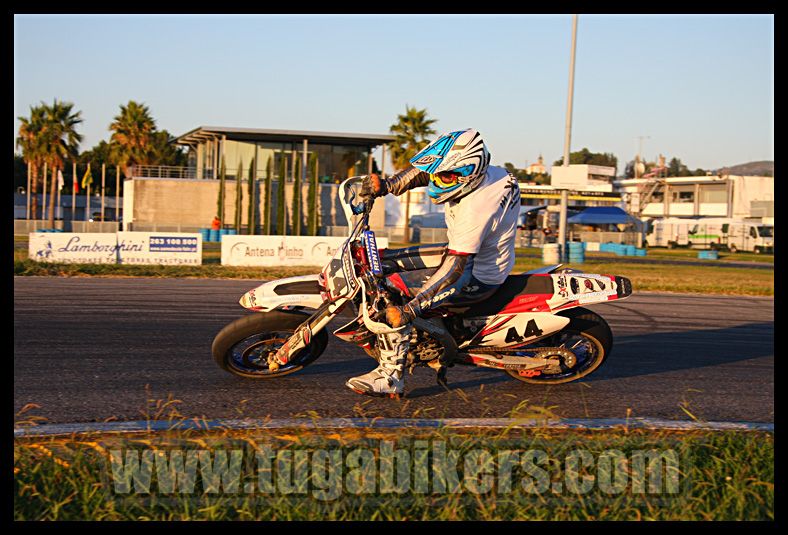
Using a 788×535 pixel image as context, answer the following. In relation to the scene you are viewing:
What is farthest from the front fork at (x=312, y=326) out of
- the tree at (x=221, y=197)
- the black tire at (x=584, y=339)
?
the tree at (x=221, y=197)

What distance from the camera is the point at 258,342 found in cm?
643

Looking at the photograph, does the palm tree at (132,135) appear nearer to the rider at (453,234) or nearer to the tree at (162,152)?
the tree at (162,152)

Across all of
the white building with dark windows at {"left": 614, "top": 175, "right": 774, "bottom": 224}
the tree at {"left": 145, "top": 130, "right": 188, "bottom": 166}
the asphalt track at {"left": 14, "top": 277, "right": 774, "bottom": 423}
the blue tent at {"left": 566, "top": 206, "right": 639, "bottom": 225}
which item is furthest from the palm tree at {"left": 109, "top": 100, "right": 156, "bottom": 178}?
the asphalt track at {"left": 14, "top": 277, "right": 774, "bottom": 423}

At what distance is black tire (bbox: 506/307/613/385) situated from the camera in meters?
6.59

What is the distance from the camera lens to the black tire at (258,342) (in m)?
6.28

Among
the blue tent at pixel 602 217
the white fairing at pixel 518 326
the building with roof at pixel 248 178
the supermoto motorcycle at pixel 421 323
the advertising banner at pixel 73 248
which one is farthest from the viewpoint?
the blue tent at pixel 602 217

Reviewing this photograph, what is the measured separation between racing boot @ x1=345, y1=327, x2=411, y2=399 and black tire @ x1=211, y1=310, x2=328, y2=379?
1.95 ft

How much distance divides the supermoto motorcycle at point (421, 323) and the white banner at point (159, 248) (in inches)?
638

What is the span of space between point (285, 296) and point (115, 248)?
1688cm

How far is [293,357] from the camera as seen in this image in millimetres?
6551

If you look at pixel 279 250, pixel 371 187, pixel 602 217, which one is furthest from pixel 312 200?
pixel 371 187

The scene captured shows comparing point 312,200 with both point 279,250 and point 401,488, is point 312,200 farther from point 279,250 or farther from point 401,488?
point 401,488

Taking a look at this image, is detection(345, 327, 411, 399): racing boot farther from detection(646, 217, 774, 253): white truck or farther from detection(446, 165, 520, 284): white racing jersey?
detection(646, 217, 774, 253): white truck
